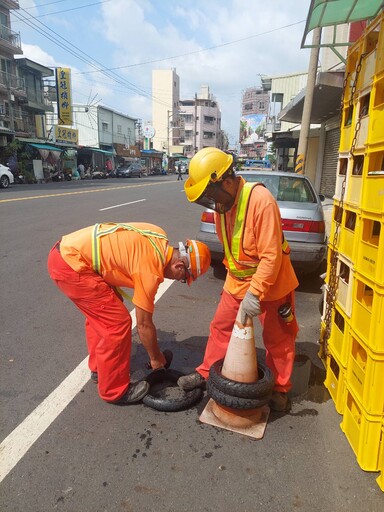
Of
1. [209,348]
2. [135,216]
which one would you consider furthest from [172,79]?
[209,348]

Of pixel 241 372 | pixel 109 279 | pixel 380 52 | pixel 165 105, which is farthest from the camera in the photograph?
pixel 165 105

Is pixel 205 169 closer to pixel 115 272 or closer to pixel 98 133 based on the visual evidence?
pixel 115 272

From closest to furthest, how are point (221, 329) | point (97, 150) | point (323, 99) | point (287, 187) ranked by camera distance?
1. point (221, 329)
2. point (287, 187)
3. point (323, 99)
4. point (97, 150)

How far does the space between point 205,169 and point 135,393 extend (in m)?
1.59

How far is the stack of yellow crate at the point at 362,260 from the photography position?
1999mm

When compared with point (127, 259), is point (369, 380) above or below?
below

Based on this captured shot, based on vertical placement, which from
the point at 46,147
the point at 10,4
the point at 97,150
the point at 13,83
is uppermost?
the point at 10,4

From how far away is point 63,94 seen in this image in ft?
103

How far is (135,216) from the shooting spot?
11195 mm

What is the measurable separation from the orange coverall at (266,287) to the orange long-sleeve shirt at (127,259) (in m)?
0.51

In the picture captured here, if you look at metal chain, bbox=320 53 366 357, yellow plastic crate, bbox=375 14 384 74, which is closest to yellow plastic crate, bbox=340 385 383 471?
metal chain, bbox=320 53 366 357

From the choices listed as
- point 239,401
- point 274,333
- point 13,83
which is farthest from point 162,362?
point 13,83

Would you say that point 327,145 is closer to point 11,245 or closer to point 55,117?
point 11,245

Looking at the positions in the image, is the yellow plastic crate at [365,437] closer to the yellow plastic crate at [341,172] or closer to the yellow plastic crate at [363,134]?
the yellow plastic crate at [341,172]
